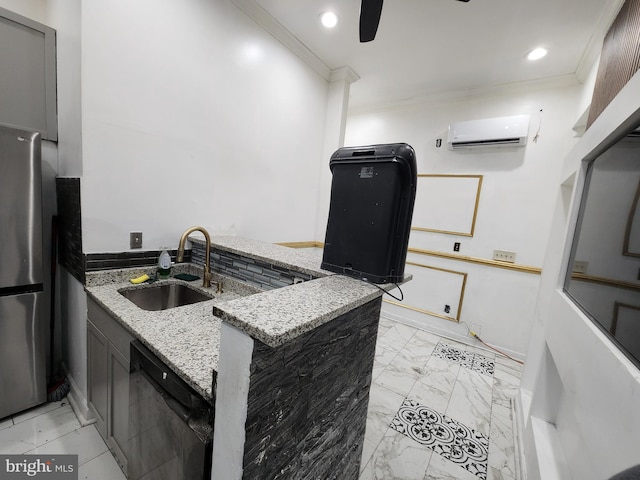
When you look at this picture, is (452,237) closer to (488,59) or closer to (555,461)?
(488,59)

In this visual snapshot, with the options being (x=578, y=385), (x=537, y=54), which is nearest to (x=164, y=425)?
(x=578, y=385)

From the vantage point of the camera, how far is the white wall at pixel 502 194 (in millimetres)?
2549

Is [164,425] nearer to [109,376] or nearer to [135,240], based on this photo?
[109,376]

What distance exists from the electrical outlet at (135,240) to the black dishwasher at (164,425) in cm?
83

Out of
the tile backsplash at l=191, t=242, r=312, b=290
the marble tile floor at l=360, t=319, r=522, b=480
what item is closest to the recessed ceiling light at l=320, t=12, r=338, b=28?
the tile backsplash at l=191, t=242, r=312, b=290

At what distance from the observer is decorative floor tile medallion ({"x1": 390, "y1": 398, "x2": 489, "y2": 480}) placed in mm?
1518

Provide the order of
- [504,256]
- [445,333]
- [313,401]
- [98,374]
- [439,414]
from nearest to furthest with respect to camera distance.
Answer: [313,401] → [98,374] → [439,414] → [504,256] → [445,333]

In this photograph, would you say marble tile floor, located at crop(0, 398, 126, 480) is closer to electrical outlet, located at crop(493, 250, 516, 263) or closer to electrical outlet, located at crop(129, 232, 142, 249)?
electrical outlet, located at crop(129, 232, 142, 249)

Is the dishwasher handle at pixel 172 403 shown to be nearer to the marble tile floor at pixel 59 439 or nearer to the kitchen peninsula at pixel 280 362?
the kitchen peninsula at pixel 280 362

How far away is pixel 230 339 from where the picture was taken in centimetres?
60

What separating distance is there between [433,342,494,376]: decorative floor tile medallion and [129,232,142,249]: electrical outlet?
282 cm

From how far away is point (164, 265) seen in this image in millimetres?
1651

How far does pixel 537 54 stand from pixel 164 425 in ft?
11.8

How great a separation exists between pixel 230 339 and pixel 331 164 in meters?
0.83
